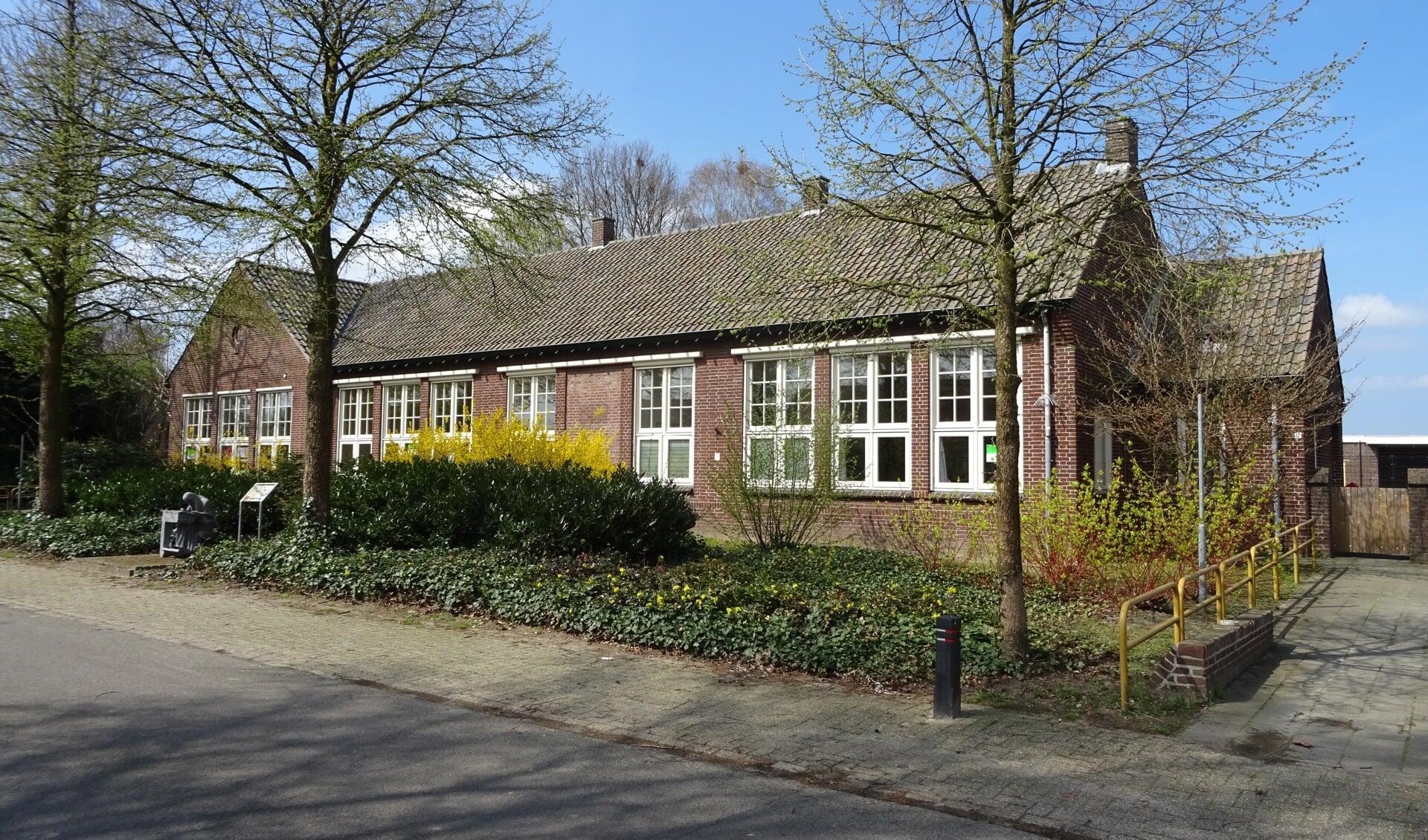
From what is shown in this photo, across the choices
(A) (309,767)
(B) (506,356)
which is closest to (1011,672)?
(A) (309,767)

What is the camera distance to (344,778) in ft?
17.3

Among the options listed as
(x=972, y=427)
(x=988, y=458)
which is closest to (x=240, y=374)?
(x=972, y=427)

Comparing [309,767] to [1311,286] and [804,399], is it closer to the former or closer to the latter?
[804,399]

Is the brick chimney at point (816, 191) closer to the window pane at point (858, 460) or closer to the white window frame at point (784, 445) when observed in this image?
the white window frame at point (784, 445)

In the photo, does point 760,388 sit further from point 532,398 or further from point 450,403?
point 450,403

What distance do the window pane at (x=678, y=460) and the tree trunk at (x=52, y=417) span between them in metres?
11.5

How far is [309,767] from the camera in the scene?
17.9 feet

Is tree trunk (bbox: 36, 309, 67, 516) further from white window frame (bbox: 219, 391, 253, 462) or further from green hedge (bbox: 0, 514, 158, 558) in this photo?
white window frame (bbox: 219, 391, 253, 462)

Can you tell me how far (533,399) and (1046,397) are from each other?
12.1 m

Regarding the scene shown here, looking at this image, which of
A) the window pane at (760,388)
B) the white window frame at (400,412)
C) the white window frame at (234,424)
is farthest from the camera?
the white window frame at (234,424)

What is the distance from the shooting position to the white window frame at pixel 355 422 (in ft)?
86.3

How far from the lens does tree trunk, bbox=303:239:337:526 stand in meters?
13.1

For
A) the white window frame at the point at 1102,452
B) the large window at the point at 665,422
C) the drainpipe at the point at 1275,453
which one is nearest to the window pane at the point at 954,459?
the white window frame at the point at 1102,452

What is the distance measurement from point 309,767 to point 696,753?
228cm
